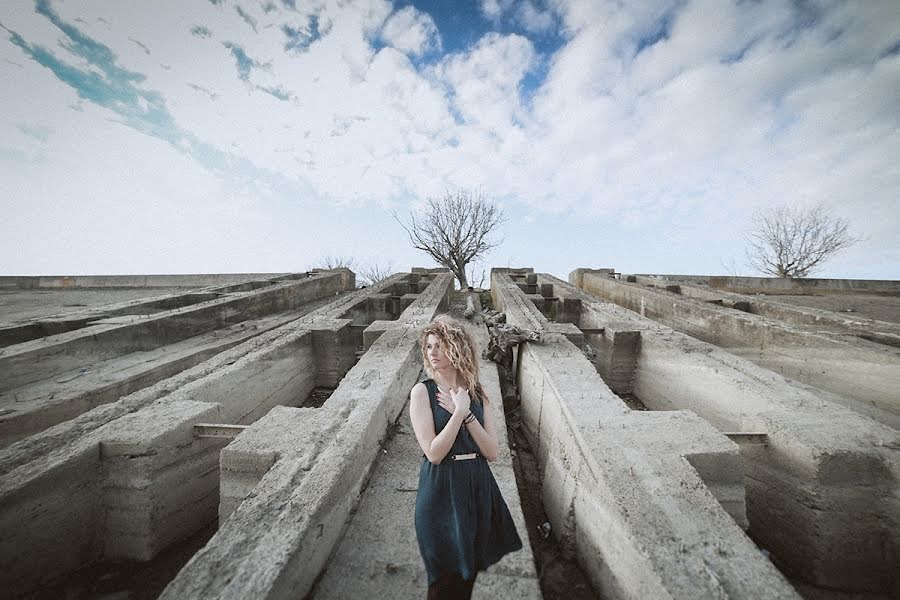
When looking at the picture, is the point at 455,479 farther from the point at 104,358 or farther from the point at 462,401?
the point at 104,358

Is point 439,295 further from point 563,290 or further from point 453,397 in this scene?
point 453,397

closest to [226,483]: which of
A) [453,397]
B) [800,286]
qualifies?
[453,397]

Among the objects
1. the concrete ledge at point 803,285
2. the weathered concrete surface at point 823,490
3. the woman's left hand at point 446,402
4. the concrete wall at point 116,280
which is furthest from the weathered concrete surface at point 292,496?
the concrete ledge at point 803,285

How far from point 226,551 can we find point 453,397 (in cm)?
118

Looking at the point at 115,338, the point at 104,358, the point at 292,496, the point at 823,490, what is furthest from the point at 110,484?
the point at 823,490

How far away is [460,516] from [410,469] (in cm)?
109

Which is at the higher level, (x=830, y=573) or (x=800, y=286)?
(x=800, y=286)

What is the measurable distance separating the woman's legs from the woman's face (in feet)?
3.03

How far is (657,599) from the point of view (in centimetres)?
126

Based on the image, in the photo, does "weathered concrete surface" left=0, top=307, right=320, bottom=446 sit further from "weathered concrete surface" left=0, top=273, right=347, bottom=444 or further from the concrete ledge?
the concrete ledge

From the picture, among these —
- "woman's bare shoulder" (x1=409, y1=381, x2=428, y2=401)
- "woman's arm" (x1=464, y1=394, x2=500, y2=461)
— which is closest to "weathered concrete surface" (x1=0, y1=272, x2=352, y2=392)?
"woman's bare shoulder" (x1=409, y1=381, x2=428, y2=401)

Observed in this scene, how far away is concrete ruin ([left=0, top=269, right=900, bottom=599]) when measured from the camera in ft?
4.85

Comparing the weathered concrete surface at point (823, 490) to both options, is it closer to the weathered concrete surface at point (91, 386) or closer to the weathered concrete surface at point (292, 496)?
the weathered concrete surface at point (292, 496)

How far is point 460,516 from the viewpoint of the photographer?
54.2 inches
